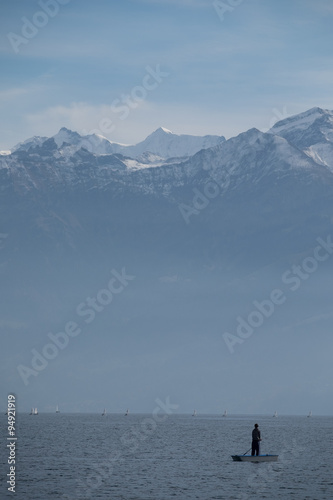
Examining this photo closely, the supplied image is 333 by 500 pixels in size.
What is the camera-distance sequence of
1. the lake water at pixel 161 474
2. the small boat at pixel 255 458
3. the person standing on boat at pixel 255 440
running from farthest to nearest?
the small boat at pixel 255 458
the person standing on boat at pixel 255 440
the lake water at pixel 161 474

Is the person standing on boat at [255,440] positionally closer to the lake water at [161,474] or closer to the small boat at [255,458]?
the small boat at [255,458]

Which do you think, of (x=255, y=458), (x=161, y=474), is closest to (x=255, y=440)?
(x=255, y=458)

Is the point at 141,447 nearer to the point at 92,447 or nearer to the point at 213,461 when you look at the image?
the point at 92,447

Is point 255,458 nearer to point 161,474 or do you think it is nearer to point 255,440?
point 255,440

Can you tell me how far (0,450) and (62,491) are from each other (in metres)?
61.0

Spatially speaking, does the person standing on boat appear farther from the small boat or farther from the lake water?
the lake water

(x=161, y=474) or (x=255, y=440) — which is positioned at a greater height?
(x=255, y=440)

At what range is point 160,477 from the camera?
4936 inches

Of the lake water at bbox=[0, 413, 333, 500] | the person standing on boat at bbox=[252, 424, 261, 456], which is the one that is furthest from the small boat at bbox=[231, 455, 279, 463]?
the lake water at bbox=[0, 413, 333, 500]

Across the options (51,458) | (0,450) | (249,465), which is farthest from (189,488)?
(0,450)

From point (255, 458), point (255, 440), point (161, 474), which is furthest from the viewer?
point (255, 458)

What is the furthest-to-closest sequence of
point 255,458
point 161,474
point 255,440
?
point 255,458, point 255,440, point 161,474

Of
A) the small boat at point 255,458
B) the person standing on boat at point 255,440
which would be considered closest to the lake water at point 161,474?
the small boat at point 255,458

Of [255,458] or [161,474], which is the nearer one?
[161,474]
